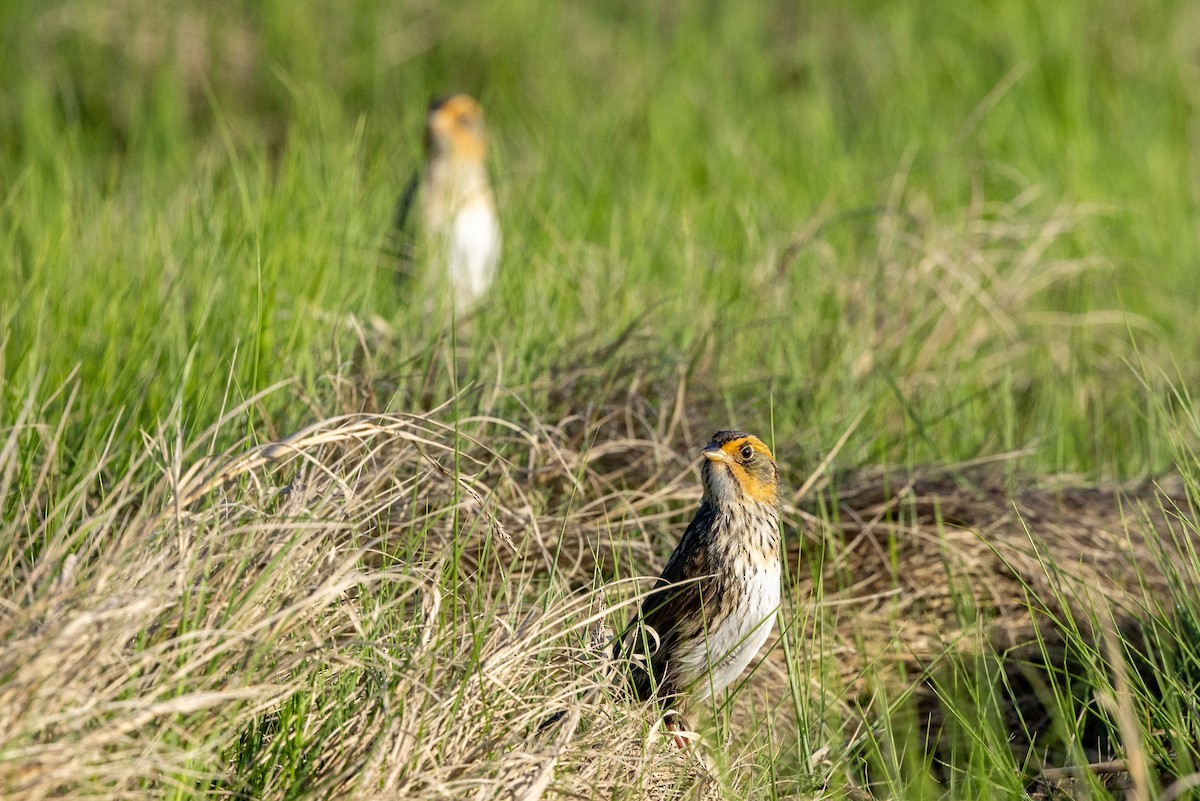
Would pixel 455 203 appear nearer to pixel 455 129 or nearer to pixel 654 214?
pixel 654 214

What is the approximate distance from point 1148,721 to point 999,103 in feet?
16.9

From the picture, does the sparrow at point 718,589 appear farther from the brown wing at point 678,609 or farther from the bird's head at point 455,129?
the bird's head at point 455,129

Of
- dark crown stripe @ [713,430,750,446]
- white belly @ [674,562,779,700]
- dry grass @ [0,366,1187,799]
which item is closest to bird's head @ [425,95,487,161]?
dry grass @ [0,366,1187,799]

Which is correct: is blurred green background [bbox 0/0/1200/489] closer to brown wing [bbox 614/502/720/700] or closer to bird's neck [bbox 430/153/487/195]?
bird's neck [bbox 430/153/487/195]

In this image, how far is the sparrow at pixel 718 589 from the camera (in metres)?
3.54

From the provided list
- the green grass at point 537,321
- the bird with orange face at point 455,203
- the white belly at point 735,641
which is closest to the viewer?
the green grass at point 537,321

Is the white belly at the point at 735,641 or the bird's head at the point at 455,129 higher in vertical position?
the bird's head at the point at 455,129

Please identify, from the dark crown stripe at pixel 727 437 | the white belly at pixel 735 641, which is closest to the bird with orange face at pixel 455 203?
the dark crown stripe at pixel 727 437

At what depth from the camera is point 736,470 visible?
3658 mm

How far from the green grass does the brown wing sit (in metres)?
0.24

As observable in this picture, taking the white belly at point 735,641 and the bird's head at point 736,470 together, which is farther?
the bird's head at point 736,470

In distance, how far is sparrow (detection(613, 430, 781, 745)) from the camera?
11.6 ft

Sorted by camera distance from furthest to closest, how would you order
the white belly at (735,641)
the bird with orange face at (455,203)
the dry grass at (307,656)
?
1. the bird with orange face at (455,203)
2. the white belly at (735,641)
3. the dry grass at (307,656)

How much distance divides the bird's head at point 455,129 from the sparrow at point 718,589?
383 centimetres
